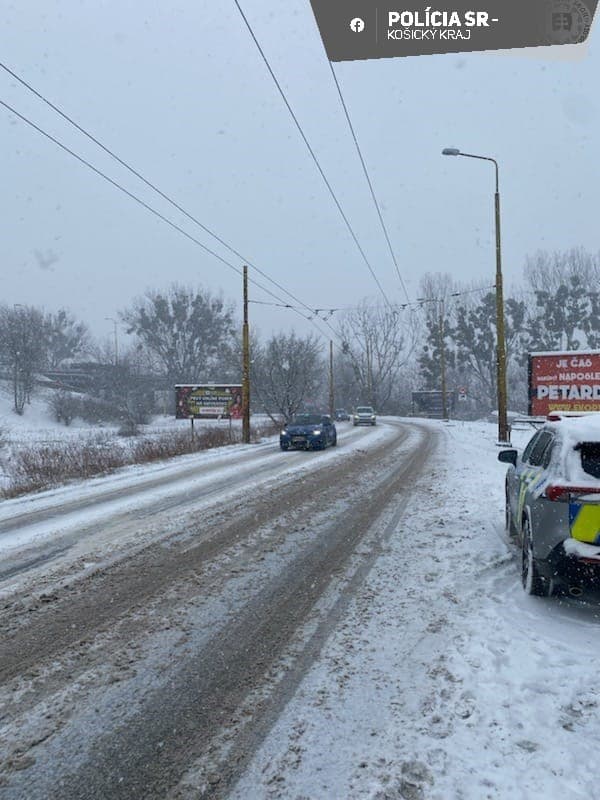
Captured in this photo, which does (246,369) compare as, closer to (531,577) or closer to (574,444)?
(531,577)

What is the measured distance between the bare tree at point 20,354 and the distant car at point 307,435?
38.6 metres

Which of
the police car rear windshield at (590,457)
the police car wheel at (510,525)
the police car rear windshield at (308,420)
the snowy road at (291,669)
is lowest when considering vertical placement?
the snowy road at (291,669)

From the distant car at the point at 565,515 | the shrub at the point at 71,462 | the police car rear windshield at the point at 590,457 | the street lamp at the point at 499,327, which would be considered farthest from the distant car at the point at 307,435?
the police car rear windshield at the point at 590,457

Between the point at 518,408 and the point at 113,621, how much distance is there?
219ft

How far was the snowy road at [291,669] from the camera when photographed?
2742 mm

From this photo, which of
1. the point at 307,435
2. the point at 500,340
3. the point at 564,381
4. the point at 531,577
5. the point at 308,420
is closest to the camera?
the point at 531,577

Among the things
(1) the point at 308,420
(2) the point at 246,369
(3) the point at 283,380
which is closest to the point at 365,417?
(3) the point at 283,380

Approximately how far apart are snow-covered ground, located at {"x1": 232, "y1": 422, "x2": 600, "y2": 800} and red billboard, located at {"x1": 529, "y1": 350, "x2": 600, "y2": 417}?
59.5ft

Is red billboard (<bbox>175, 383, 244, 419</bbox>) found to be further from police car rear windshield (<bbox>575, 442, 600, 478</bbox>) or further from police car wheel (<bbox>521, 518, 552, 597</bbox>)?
police car rear windshield (<bbox>575, 442, 600, 478</bbox>)

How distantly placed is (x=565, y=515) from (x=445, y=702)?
74.2 inches

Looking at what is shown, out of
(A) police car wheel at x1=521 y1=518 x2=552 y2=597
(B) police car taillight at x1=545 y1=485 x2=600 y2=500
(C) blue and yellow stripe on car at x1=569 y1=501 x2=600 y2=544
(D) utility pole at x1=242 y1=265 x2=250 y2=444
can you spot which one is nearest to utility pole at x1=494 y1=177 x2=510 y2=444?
(D) utility pole at x1=242 y1=265 x2=250 y2=444

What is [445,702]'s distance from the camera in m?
3.36

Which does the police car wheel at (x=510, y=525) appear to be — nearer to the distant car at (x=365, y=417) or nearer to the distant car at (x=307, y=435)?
the distant car at (x=307, y=435)

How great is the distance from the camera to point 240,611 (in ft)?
16.1
